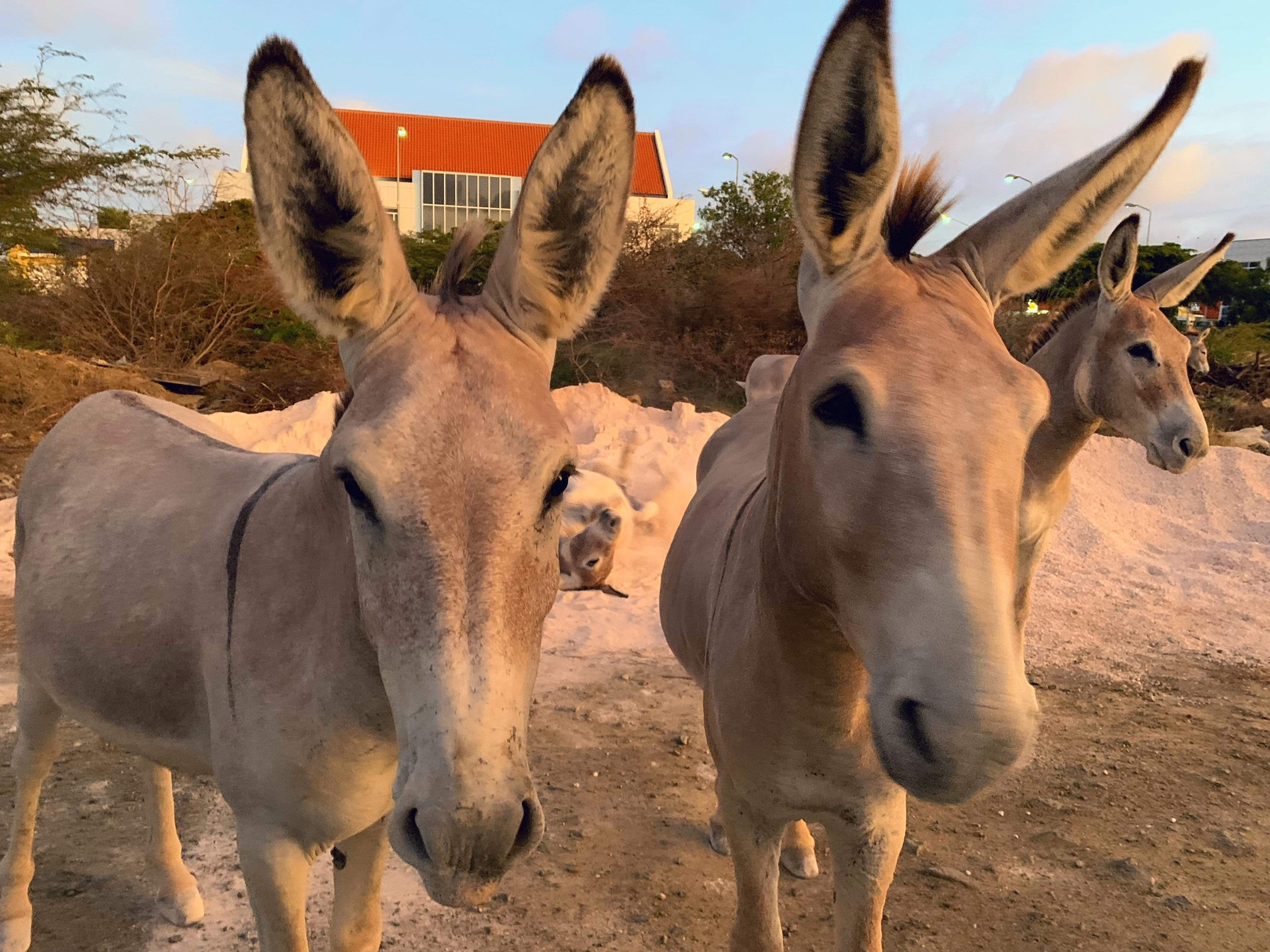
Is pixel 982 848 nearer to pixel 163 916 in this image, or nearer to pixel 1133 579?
pixel 163 916

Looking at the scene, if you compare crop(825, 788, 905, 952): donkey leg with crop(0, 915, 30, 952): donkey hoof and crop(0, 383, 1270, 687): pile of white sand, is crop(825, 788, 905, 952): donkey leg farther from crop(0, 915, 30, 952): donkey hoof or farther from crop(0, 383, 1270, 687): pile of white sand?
crop(0, 383, 1270, 687): pile of white sand

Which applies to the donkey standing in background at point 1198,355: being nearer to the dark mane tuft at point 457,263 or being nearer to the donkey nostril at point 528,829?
the dark mane tuft at point 457,263

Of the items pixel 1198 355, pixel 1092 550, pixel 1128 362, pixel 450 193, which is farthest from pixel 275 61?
pixel 450 193

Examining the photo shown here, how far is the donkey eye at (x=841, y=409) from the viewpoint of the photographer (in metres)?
1.47

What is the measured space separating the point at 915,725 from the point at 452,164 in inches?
1558

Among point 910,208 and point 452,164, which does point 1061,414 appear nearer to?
point 910,208

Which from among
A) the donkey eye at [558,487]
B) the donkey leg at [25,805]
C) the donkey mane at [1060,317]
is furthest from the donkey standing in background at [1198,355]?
the donkey leg at [25,805]

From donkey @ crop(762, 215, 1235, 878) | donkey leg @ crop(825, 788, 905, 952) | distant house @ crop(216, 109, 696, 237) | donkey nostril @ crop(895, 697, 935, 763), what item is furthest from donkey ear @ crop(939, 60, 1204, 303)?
distant house @ crop(216, 109, 696, 237)

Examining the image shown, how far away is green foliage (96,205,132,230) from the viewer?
44.8 feet

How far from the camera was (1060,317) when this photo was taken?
518cm

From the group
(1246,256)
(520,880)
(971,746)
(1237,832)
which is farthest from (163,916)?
(1246,256)

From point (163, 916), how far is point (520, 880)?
4.60 feet

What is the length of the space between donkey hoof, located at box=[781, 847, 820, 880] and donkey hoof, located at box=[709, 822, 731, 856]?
0.90ft

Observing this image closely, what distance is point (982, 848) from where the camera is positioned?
362 centimetres
